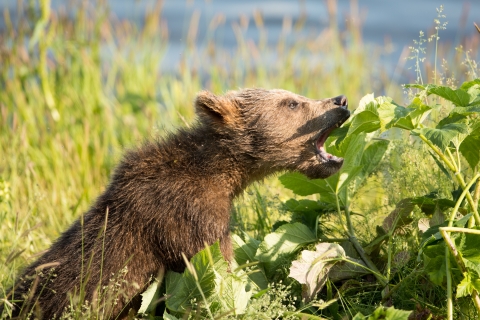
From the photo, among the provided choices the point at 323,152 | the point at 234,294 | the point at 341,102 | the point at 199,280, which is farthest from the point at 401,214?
the point at 199,280

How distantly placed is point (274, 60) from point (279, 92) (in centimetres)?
523

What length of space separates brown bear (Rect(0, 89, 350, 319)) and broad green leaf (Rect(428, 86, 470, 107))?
1.03 m

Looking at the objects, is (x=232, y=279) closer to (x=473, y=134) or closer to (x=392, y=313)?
(x=392, y=313)

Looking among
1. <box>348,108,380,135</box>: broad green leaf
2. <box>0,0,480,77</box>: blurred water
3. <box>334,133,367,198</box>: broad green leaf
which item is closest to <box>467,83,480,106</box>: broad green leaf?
<box>348,108,380,135</box>: broad green leaf

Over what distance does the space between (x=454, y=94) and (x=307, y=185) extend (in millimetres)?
1269

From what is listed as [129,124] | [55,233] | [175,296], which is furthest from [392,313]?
[129,124]

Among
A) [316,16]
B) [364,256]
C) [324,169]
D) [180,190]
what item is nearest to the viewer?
[364,256]

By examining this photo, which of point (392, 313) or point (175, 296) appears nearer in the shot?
point (392, 313)

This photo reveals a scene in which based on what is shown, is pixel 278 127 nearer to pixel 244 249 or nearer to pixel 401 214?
pixel 244 249

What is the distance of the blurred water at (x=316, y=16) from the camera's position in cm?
1389

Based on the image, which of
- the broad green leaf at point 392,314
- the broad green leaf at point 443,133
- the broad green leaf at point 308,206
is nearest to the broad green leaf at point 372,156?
the broad green leaf at point 308,206

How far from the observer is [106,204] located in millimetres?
4512

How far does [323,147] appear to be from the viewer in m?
4.86

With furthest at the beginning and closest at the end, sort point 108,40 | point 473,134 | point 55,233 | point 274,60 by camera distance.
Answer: point 274,60, point 108,40, point 55,233, point 473,134
